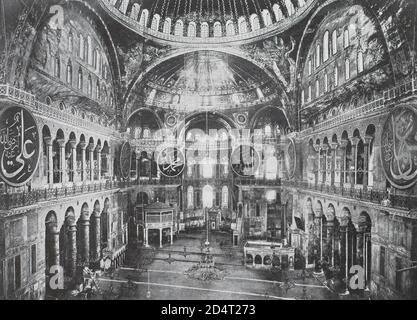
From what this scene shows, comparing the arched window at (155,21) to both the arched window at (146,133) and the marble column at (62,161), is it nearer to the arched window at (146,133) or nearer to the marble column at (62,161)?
the arched window at (146,133)

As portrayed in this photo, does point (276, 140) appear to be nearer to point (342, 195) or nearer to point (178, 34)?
point (342, 195)

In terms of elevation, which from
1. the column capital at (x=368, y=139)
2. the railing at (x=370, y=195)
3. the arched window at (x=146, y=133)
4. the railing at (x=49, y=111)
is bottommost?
the railing at (x=370, y=195)

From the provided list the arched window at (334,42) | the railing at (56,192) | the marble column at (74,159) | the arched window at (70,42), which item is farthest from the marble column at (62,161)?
the arched window at (334,42)

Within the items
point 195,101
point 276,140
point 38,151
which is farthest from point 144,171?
point 276,140

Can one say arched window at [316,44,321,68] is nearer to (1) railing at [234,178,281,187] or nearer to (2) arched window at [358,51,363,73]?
(2) arched window at [358,51,363,73]

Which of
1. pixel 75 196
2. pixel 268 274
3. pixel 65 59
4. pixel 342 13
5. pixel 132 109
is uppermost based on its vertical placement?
pixel 342 13

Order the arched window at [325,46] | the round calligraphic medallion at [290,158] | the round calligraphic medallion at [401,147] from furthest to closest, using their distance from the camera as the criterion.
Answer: the round calligraphic medallion at [290,158], the arched window at [325,46], the round calligraphic medallion at [401,147]
